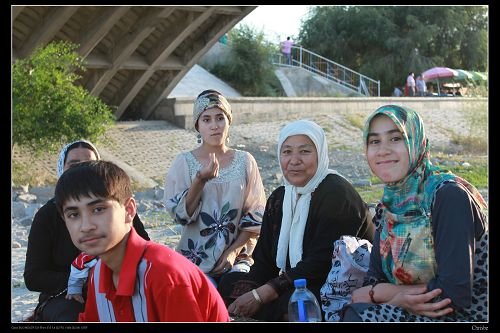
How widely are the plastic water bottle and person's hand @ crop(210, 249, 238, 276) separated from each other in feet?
2.67

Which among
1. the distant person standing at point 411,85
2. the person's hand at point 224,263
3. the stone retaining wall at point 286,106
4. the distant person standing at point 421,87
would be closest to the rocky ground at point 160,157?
the stone retaining wall at point 286,106

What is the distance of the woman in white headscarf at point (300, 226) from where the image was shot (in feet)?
11.2

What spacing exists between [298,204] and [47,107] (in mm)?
9103

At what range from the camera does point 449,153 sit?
17453mm

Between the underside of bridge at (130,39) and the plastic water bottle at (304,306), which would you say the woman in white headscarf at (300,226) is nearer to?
the plastic water bottle at (304,306)

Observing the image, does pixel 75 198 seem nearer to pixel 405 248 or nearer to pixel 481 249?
pixel 405 248

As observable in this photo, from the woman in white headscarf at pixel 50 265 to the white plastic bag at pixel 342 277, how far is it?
47.9 inches

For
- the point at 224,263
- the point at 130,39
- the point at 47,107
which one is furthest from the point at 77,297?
the point at 130,39

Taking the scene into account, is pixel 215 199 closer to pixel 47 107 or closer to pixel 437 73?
pixel 47 107

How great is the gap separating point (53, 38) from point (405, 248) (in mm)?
13571

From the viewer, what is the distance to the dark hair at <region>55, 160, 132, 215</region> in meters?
2.49

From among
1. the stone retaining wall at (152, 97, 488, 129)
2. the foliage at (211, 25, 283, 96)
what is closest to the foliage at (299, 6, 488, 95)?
the foliage at (211, 25, 283, 96)

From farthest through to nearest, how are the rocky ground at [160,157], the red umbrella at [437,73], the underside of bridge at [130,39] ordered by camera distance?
the red umbrella at [437,73], the underside of bridge at [130,39], the rocky ground at [160,157]

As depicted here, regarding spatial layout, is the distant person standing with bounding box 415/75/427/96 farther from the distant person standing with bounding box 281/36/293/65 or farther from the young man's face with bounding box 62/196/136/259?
the young man's face with bounding box 62/196/136/259
